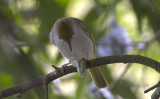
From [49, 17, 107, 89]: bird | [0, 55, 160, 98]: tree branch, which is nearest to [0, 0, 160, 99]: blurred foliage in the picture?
[49, 17, 107, 89]: bird

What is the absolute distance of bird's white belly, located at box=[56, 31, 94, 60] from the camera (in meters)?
3.31

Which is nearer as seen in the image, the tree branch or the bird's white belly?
the tree branch

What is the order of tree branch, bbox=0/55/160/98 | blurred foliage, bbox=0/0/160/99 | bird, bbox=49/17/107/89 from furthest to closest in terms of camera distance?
blurred foliage, bbox=0/0/160/99
bird, bbox=49/17/107/89
tree branch, bbox=0/55/160/98

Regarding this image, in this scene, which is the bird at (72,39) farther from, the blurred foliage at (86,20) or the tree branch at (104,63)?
the tree branch at (104,63)

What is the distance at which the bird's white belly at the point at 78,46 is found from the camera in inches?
130

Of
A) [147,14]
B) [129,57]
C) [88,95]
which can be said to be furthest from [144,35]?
[129,57]

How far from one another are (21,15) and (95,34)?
1.43m

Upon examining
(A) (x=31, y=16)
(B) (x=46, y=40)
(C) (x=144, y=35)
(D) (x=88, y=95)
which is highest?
(A) (x=31, y=16)

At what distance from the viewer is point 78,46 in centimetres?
337

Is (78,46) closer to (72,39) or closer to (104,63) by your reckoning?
(72,39)

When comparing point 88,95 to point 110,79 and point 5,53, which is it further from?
point 5,53

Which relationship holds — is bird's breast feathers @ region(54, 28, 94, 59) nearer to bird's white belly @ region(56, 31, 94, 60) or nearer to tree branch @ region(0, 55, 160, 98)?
bird's white belly @ region(56, 31, 94, 60)

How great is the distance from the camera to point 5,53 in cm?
242

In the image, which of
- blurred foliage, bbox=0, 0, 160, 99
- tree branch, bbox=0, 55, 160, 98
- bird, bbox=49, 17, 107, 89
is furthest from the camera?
blurred foliage, bbox=0, 0, 160, 99
